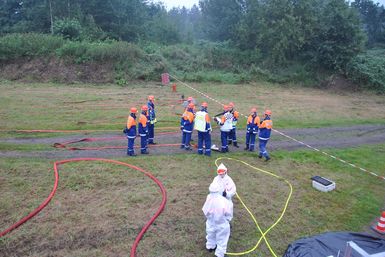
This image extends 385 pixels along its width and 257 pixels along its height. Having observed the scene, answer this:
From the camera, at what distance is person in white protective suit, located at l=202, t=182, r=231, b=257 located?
264 inches

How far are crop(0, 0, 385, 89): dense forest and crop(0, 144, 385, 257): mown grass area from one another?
15.8 m

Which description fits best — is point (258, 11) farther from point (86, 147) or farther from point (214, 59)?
point (86, 147)

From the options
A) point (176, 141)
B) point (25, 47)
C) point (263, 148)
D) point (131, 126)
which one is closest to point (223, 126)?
point (263, 148)

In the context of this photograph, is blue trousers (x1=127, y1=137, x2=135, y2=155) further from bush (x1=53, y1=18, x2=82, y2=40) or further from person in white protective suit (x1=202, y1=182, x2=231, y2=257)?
bush (x1=53, y1=18, x2=82, y2=40)

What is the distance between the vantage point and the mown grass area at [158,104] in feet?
52.0

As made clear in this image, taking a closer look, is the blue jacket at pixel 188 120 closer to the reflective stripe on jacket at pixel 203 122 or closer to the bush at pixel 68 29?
the reflective stripe on jacket at pixel 203 122

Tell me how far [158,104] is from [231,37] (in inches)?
751

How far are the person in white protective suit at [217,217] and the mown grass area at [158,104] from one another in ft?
29.3

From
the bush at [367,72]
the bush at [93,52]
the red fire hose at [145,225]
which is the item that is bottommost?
the red fire hose at [145,225]

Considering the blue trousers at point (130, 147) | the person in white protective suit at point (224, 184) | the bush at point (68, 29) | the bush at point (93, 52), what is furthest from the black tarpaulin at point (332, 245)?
the bush at point (68, 29)

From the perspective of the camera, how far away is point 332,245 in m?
5.22

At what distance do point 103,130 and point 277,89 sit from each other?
1604 centimetres

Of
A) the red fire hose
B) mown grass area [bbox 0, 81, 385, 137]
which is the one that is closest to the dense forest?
mown grass area [bbox 0, 81, 385, 137]

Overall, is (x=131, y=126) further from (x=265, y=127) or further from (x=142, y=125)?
(x=265, y=127)
